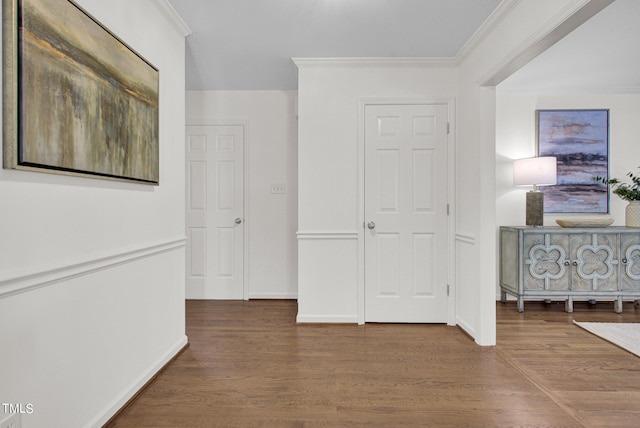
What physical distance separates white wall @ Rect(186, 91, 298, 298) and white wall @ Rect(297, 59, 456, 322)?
0.79 m

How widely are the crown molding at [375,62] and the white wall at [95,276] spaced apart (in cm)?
109

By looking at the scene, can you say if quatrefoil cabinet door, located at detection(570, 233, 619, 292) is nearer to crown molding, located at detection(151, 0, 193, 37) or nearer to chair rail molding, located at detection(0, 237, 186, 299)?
chair rail molding, located at detection(0, 237, 186, 299)

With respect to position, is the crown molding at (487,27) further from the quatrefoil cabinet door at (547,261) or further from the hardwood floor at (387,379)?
the hardwood floor at (387,379)

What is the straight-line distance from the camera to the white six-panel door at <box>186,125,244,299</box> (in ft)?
13.4

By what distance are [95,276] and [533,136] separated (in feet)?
14.1

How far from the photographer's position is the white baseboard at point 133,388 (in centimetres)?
173

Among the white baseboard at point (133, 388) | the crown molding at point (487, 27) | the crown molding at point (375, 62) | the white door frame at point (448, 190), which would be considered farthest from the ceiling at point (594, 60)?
the white baseboard at point (133, 388)

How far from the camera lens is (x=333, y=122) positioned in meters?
3.29

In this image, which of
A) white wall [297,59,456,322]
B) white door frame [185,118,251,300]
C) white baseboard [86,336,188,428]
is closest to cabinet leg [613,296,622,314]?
white wall [297,59,456,322]

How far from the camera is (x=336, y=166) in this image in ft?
10.8

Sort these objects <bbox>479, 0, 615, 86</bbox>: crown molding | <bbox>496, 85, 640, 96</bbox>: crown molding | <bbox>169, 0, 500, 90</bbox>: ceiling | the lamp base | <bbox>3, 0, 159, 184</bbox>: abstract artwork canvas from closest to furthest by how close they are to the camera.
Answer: <bbox>3, 0, 159, 184</bbox>: abstract artwork canvas
<bbox>479, 0, 615, 86</bbox>: crown molding
<bbox>169, 0, 500, 90</bbox>: ceiling
the lamp base
<bbox>496, 85, 640, 96</bbox>: crown molding

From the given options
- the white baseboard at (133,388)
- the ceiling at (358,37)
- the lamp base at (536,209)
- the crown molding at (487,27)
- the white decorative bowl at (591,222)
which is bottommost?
the white baseboard at (133,388)

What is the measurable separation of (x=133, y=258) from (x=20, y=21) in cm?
116

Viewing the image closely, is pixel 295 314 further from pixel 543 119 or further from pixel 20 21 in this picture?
pixel 543 119
